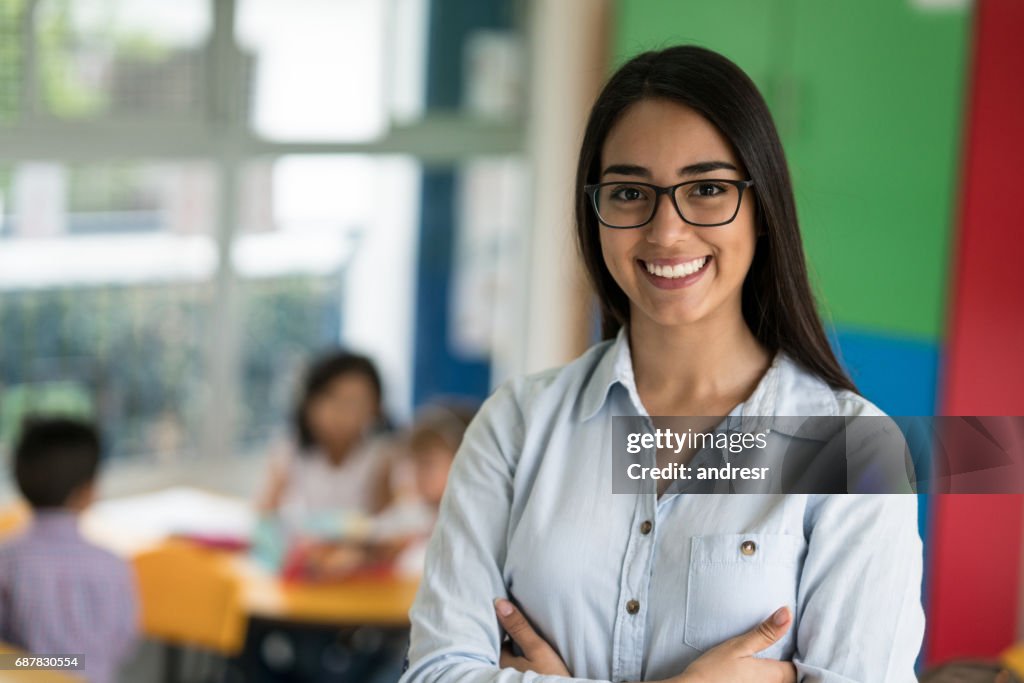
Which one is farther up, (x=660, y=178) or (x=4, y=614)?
(x=660, y=178)

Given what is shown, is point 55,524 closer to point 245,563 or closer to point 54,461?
point 54,461

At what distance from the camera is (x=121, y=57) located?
13.7 feet

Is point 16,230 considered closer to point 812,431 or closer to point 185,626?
point 185,626

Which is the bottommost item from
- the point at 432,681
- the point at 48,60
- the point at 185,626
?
the point at 185,626

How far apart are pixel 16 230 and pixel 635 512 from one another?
10.7ft

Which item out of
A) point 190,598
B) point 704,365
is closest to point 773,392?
point 704,365

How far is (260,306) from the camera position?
4691 mm

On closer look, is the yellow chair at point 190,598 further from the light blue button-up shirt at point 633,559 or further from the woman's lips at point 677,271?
the woman's lips at point 677,271

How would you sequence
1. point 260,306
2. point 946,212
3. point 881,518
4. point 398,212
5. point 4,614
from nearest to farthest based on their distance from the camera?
point 881,518 → point 4,614 → point 946,212 → point 260,306 → point 398,212

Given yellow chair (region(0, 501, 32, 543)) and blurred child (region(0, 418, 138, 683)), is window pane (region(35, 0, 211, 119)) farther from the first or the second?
blurred child (region(0, 418, 138, 683))

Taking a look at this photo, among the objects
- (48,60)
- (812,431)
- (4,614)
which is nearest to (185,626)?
(4,614)

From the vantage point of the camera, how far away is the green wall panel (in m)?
3.55

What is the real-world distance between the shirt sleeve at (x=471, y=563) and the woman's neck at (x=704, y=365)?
167 mm

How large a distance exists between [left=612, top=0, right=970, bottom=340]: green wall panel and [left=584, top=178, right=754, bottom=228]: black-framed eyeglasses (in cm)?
215
